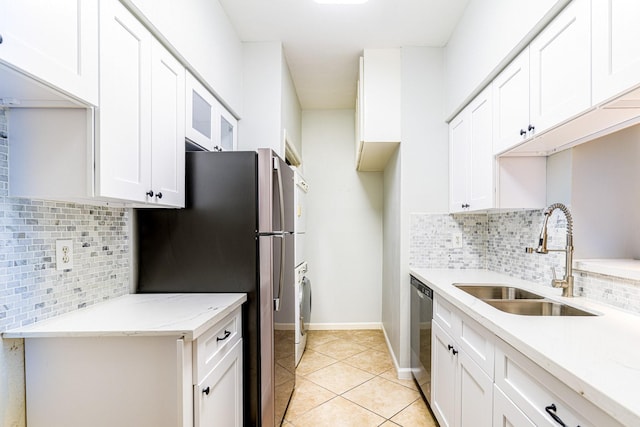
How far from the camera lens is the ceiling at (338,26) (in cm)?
217

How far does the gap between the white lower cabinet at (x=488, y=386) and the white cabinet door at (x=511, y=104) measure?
937 mm

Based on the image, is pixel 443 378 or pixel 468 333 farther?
pixel 443 378

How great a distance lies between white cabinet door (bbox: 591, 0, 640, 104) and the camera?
95 centimetres

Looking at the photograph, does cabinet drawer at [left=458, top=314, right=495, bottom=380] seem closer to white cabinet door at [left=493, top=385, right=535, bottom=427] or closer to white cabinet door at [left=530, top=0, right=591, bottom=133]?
white cabinet door at [left=493, top=385, right=535, bottom=427]

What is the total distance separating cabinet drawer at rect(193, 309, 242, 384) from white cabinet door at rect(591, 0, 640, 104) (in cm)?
163

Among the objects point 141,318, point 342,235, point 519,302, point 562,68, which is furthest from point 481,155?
point 342,235

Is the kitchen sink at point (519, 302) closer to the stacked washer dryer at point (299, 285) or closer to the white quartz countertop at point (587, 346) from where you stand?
the white quartz countertop at point (587, 346)

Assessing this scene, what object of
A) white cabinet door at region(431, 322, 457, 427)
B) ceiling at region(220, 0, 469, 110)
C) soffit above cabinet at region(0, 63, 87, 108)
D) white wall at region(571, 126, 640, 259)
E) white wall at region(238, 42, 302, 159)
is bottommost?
white cabinet door at region(431, 322, 457, 427)

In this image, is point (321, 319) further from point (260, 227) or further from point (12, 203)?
point (12, 203)

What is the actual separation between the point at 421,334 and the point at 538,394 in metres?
1.36

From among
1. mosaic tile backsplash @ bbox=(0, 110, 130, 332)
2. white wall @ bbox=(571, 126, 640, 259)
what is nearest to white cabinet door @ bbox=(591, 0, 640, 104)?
white wall @ bbox=(571, 126, 640, 259)

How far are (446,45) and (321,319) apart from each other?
3146 millimetres

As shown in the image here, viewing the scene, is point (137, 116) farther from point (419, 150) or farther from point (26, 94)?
point (419, 150)

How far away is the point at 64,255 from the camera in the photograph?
4.05 ft
